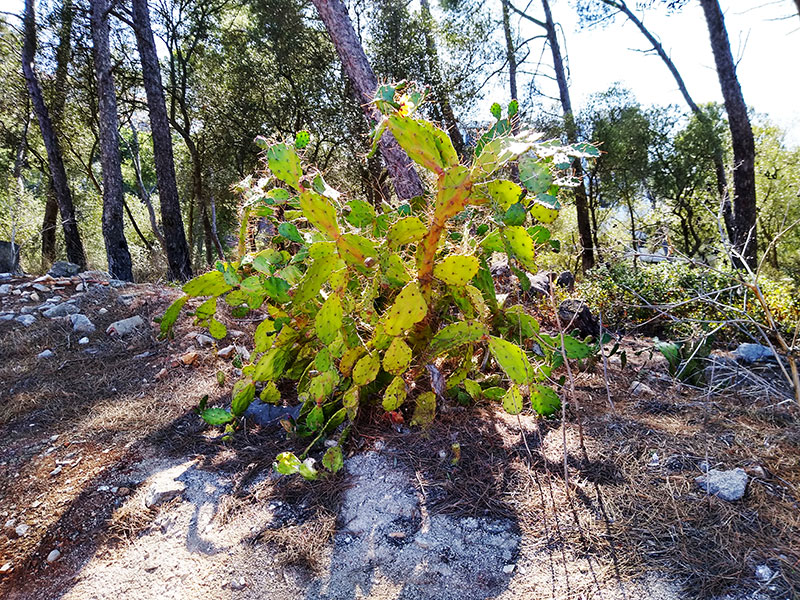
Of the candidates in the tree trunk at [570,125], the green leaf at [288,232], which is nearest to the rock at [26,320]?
the green leaf at [288,232]

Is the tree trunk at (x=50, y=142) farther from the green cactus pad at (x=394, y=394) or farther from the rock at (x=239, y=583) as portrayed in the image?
the rock at (x=239, y=583)

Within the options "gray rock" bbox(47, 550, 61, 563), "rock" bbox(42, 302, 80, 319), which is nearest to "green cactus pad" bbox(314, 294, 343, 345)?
"gray rock" bbox(47, 550, 61, 563)

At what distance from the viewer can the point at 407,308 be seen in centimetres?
162

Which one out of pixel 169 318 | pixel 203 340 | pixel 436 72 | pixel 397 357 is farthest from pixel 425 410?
pixel 436 72

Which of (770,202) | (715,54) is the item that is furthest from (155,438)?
(770,202)

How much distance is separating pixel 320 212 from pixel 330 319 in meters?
0.40

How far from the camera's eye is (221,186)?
1193 centimetres

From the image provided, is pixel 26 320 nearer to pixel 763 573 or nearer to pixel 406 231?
pixel 406 231

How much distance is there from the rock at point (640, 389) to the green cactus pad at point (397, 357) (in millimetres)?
1370

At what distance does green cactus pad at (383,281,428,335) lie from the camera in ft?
5.31

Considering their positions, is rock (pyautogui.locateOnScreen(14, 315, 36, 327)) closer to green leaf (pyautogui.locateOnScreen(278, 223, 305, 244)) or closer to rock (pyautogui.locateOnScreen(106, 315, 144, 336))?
rock (pyautogui.locateOnScreen(106, 315, 144, 336))

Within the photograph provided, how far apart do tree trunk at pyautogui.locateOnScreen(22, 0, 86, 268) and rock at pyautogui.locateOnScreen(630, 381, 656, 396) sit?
8.08 metres

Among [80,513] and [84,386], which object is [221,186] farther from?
[80,513]

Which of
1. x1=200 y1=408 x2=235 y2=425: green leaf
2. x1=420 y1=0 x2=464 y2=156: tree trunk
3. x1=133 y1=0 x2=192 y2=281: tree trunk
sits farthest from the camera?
x1=420 y1=0 x2=464 y2=156: tree trunk
